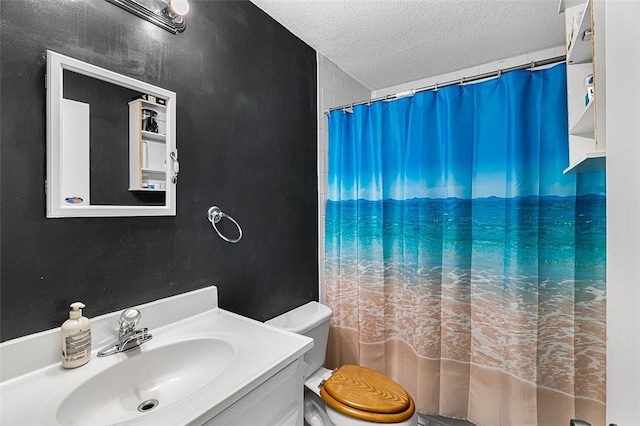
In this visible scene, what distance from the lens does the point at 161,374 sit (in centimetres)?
94

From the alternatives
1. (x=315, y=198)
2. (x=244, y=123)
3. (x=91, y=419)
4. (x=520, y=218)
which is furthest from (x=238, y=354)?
(x=520, y=218)

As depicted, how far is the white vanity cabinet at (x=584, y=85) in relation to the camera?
86cm

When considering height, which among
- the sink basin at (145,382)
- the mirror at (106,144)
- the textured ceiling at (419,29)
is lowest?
the sink basin at (145,382)

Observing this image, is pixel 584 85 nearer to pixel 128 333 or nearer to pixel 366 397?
pixel 366 397

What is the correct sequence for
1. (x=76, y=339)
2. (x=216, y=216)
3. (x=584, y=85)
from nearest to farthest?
(x=76, y=339)
(x=584, y=85)
(x=216, y=216)

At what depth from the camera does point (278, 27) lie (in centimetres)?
159

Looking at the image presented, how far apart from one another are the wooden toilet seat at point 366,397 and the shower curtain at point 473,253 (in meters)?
0.38

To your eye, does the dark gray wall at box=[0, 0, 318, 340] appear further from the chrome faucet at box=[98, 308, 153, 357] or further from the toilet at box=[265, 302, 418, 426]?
the toilet at box=[265, 302, 418, 426]

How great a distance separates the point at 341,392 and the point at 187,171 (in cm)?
117

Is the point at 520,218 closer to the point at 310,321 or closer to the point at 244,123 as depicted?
the point at 310,321

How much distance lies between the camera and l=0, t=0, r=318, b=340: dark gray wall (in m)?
0.78

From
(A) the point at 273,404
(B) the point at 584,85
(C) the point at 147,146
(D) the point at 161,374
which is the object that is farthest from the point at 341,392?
(B) the point at 584,85

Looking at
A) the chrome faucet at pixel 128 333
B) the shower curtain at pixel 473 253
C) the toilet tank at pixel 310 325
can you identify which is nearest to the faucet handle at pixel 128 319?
the chrome faucet at pixel 128 333

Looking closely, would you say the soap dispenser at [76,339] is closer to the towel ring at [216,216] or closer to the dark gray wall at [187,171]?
the dark gray wall at [187,171]
